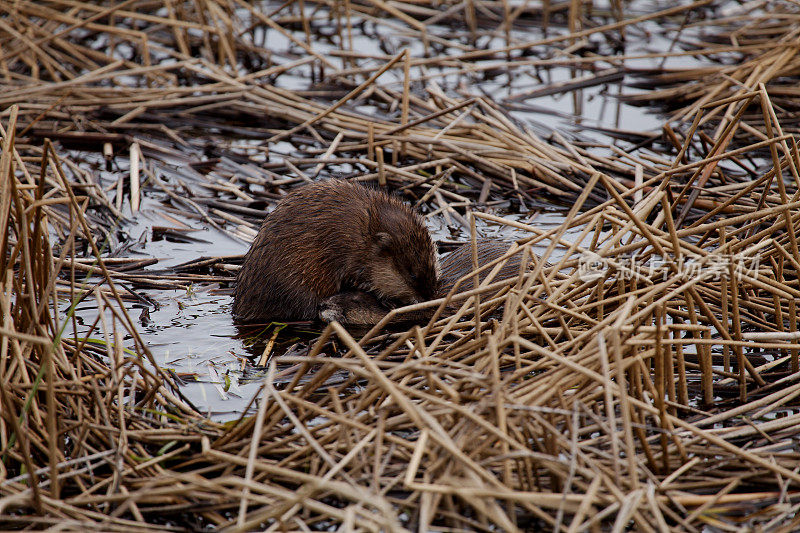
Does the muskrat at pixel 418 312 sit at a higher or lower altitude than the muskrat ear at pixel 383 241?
lower

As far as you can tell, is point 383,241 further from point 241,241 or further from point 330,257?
point 241,241

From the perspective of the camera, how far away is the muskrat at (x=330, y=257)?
200 inches

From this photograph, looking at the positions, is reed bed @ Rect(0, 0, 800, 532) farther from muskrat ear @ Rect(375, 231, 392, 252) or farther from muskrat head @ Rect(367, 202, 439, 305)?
muskrat ear @ Rect(375, 231, 392, 252)

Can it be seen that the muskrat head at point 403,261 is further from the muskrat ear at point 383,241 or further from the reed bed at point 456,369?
the reed bed at point 456,369

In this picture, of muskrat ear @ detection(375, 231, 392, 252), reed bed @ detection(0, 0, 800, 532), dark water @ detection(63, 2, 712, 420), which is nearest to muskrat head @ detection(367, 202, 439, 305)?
muskrat ear @ detection(375, 231, 392, 252)

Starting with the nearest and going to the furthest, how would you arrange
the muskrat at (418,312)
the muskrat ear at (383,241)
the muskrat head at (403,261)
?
the muskrat at (418,312)
the muskrat head at (403,261)
the muskrat ear at (383,241)

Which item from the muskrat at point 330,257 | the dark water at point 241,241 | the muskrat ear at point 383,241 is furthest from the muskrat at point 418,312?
the muskrat ear at point 383,241

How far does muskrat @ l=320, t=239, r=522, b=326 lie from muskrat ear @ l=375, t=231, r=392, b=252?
0.30m

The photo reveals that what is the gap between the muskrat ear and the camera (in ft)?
17.3

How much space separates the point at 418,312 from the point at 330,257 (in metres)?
0.66

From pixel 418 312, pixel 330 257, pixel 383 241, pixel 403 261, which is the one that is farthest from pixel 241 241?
pixel 418 312

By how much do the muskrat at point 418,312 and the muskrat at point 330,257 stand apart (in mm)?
33

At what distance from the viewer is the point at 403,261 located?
5.20m

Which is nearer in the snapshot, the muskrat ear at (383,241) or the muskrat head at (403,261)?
the muskrat head at (403,261)
